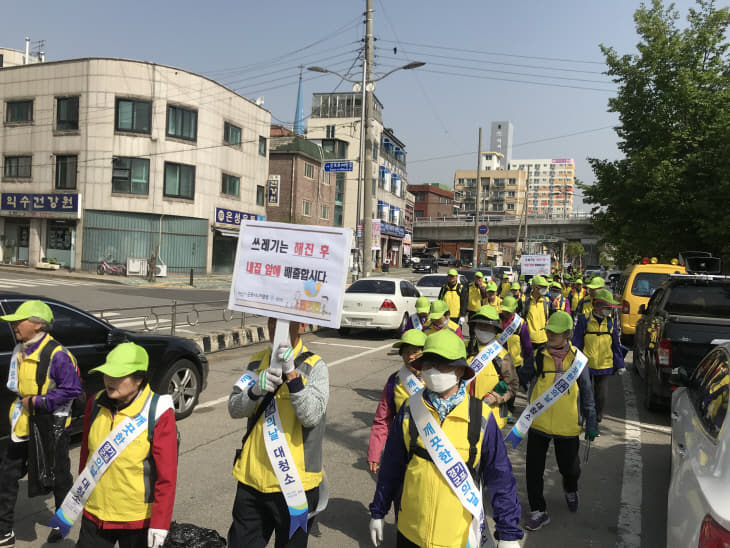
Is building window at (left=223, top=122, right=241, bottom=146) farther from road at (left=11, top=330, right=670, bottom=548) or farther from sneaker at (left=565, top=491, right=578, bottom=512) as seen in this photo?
sneaker at (left=565, top=491, right=578, bottom=512)

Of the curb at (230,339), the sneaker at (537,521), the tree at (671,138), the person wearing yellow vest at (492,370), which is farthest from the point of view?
the tree at (671,138)

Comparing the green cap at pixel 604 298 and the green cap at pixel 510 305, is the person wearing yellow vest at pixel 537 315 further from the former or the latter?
the green cap at pixel 510 305

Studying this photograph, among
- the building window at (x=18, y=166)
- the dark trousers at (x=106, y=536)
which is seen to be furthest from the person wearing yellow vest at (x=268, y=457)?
the building window at (x=18, y=166)

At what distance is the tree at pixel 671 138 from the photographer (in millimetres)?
18312

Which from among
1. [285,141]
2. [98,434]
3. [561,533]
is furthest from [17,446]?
[285,141]

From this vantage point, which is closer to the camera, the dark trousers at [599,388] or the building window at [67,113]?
the dark trousers at [599,388]

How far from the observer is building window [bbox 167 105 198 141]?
3253 centimetres

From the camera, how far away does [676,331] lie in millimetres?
7461

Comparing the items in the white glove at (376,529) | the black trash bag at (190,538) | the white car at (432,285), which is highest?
the white car at (432,285)

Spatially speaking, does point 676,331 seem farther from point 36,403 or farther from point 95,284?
point 95,284

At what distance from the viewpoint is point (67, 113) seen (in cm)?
3189

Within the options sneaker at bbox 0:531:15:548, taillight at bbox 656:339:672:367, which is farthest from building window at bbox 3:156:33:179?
taillight at bbox 656:339:672:367

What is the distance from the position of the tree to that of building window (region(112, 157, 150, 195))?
75.1ft

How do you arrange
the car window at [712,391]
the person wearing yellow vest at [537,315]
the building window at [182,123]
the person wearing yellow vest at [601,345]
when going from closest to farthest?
the car window at [712,391]
the person wearing yellow vest at [601,345]
the person wearing yellow vest at [537,315]
the building window at [182,123]
